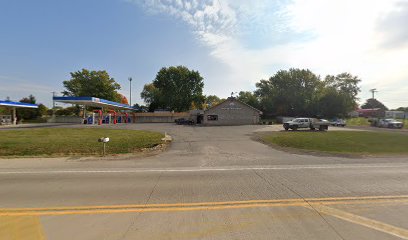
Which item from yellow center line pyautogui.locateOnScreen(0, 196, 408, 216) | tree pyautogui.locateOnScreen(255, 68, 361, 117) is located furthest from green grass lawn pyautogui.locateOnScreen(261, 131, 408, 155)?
tree pyautogui.locateOnScreen(255, 68, 361, 117)

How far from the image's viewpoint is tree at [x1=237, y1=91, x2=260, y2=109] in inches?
3064

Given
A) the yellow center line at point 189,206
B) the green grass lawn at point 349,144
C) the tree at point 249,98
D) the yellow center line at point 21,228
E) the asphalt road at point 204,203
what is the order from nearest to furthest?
the yellow center line at point 21,228, the asphalt road at point 204,203, the yellow center line at point 189,206, the green grass lawn at point 349,144, the tree at point 249,98

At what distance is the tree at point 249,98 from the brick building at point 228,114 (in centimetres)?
2447

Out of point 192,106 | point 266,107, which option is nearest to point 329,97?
point 266,107

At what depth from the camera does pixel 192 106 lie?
86.7m

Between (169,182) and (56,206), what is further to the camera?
(169,182)

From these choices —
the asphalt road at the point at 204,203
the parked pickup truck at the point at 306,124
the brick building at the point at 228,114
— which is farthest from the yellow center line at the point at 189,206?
the brick building at the point at 228,114

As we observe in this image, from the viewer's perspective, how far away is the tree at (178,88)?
83.2 metres

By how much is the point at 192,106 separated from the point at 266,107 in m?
24.6

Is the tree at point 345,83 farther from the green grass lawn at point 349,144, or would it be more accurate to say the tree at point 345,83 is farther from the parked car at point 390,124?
the green grass lawn at point 349,144

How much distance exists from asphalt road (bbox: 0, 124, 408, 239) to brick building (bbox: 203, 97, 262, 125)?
4306cm

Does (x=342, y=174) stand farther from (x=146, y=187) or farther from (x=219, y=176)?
(x=146, y=187)

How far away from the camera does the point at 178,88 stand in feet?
275

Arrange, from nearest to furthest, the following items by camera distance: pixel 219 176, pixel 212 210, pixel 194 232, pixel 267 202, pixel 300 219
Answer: pixel 194 232, pixel 300 219, pixel 212 210, pixel 267 202, pixel 219 176
